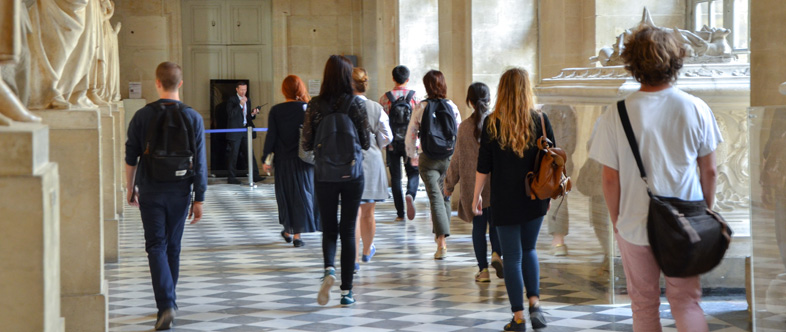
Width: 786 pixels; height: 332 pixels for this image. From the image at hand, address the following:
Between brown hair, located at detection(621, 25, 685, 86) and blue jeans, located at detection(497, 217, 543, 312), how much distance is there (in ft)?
6.21

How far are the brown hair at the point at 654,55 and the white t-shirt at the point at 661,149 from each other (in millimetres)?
67

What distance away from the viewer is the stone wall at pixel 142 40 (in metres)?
22.4

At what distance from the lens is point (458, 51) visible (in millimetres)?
14312

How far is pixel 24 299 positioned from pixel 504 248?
3.07 m

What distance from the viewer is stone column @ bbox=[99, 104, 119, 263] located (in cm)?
973

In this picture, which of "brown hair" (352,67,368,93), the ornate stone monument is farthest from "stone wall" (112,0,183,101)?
the ornate stone monument

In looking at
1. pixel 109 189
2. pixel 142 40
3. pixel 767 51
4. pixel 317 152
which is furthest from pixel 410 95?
pixel 142 40

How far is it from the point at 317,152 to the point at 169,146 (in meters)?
0.95

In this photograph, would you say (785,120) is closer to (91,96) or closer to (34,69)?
(34,69)

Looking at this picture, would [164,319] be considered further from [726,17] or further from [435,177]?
[726,17]

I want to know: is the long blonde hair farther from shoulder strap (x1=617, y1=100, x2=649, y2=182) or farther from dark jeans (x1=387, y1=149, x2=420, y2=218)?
dark jeans (x1=387, y1=149, x2=420, y2=218)

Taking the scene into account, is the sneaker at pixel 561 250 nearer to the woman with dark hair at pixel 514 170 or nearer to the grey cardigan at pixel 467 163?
the grey cardigan at pixel 467 163

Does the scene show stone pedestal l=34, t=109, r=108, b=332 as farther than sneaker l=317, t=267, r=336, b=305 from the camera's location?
No

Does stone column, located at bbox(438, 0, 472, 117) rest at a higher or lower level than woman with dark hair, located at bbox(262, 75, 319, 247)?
higher
